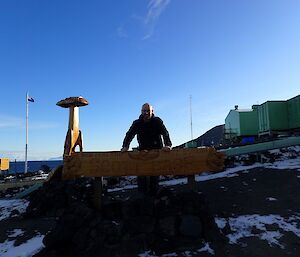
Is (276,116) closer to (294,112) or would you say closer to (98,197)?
(294,112)

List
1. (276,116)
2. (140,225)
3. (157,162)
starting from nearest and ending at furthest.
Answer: (140,225)
(157,162)
(276,116)

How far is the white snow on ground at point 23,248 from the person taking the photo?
18.0ft

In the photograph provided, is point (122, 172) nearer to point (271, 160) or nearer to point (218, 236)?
point (218, 236)

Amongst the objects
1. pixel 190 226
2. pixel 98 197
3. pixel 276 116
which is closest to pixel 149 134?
pixel 98 197

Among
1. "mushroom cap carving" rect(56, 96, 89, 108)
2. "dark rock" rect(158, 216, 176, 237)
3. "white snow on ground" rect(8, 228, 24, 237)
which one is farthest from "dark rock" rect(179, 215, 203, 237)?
"mushroom cap carving" rect(56, 96, 89, 108)

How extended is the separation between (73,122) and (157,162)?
5.36 metres

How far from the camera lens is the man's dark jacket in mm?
6488

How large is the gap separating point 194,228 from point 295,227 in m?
1.66

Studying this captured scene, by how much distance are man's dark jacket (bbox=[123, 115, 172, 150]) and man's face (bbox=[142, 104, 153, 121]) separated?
79mm

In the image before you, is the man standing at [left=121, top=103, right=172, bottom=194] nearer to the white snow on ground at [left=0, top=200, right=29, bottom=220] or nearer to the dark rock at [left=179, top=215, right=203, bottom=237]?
the dark rock at [left=179, top=215, right=203, bottom=237]

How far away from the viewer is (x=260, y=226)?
579cm

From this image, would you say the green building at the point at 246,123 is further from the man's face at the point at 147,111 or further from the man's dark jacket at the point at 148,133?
the man's face at the point at 147,111

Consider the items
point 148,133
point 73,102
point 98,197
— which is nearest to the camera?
point 98,197

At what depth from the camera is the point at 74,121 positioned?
10875 millimetres
